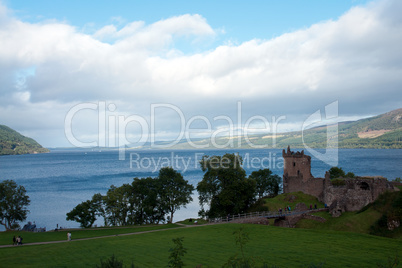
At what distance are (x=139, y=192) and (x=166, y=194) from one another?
4.73 metres

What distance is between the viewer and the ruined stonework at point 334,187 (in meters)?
36.7

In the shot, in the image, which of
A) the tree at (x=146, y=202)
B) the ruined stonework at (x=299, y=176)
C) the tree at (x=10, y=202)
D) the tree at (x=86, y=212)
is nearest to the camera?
the tree at (x=86, y=212)

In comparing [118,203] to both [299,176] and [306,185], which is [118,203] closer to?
[299,176]

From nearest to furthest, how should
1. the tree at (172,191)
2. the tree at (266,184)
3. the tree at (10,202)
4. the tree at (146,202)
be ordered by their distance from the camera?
1. the tree at (10,202)
2. the tree at (172,191)
3. the tree at (146,202)
4. the tree at (266,184)

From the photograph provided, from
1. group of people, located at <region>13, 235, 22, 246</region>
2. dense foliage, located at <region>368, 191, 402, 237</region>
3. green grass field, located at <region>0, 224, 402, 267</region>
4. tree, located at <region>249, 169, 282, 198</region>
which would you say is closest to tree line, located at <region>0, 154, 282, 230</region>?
green grass field, located at <region>0, 224, 402, 267</region>

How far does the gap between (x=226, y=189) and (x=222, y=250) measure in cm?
2203

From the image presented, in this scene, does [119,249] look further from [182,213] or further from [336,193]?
[182,213]

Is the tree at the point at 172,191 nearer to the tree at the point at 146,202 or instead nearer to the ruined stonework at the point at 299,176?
the tree at the point at 146,202

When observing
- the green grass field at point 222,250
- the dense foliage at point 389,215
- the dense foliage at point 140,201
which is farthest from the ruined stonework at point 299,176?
the green grass field at point 222,250

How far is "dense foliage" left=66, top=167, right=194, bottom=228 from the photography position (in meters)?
46.5

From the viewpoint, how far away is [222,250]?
74.0 ft

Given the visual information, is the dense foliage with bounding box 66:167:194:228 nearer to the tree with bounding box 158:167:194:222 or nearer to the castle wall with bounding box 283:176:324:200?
the tree with bounding box 158:167:194:222

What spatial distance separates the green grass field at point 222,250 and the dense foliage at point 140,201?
703 inches

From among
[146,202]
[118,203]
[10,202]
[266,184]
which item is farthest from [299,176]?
[10,202]
